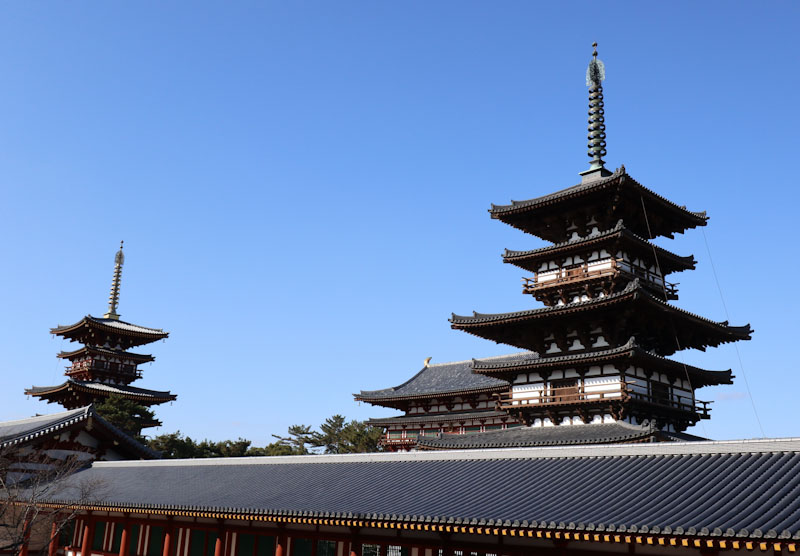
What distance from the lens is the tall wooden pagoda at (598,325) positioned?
101ft

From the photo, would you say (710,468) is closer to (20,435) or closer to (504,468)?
(504,468)

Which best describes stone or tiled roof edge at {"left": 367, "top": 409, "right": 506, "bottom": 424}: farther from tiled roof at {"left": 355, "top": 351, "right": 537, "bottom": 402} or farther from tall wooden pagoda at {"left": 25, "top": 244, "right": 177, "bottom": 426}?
tall wooden pagoda at {"left": 25, "top": 244, "right": 177, "bottom": 426}

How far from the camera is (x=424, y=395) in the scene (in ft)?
163

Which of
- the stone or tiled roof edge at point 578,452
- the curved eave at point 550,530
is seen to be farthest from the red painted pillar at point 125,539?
the curved eave at point 550,530

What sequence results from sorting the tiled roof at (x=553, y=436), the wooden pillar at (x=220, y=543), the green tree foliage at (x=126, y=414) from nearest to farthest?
the wooden pillar at (x=220, y=543)
the tiled roof at (x=553, y=436)
the green tree foliage at (x=126, y=414)

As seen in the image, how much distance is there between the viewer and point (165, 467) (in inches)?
1245

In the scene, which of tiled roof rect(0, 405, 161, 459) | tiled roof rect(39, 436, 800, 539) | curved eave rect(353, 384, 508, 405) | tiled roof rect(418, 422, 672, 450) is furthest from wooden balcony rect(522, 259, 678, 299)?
tiled roof rect(0, 405, 161, 459)

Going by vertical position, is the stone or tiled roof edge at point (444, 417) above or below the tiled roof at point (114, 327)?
below

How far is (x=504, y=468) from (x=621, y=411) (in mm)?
11982

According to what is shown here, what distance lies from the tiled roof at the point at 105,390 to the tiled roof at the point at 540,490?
36.2m

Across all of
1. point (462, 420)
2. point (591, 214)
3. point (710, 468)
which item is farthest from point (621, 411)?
point (462, 420)

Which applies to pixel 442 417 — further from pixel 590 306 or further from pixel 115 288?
pixel 115 288

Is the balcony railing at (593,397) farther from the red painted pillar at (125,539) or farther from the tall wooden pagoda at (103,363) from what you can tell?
the tall wooden pagoda at (103,363)

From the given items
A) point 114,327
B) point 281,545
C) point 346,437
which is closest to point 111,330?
point 114,327
